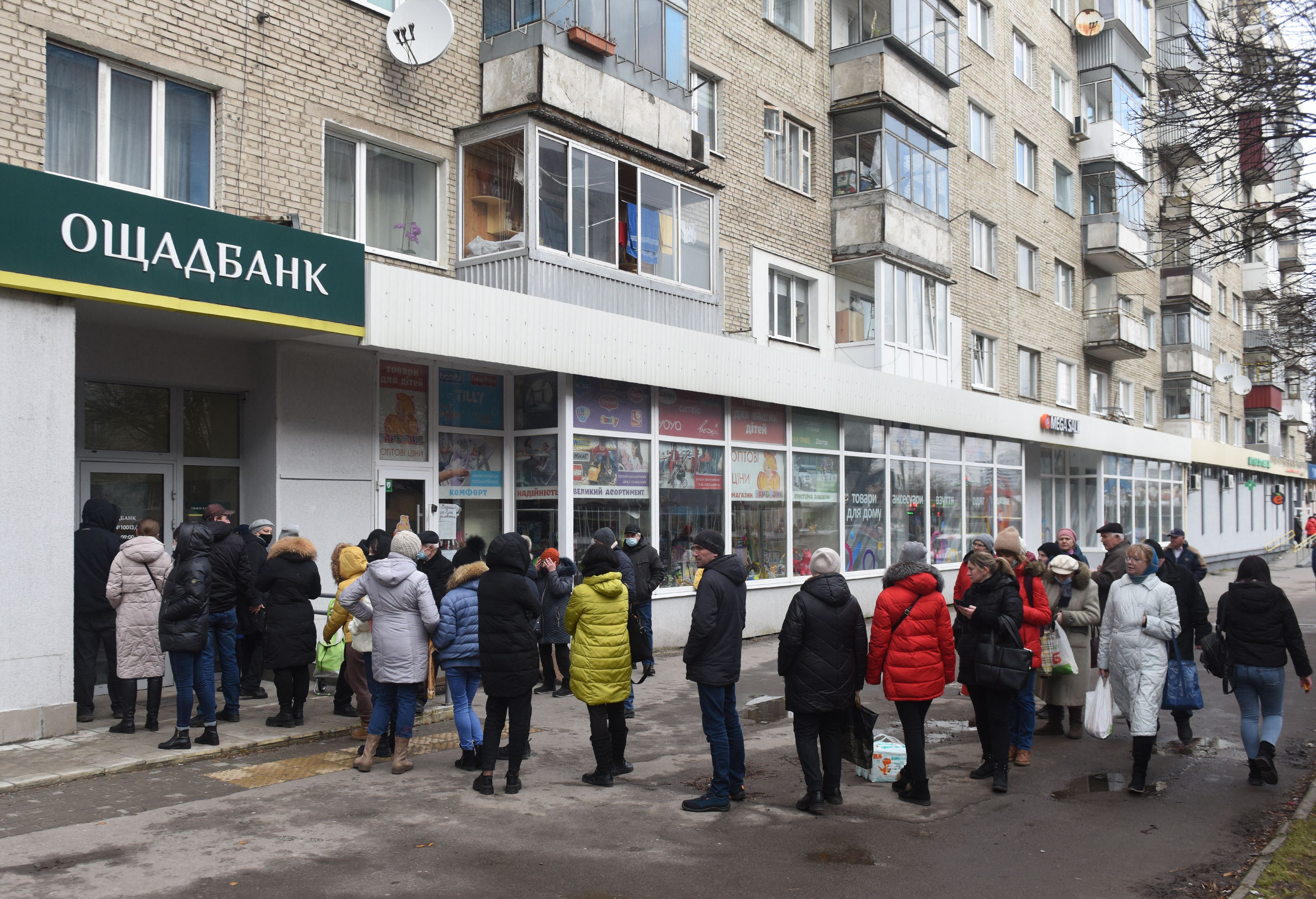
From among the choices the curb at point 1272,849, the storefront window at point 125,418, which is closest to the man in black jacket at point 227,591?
the storefront window at point 125,418

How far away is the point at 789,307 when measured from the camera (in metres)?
18.8

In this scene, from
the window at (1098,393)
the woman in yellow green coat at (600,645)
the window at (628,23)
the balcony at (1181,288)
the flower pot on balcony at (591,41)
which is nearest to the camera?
the woman in yellow green coat at (600,645)

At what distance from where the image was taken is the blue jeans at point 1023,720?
827cm

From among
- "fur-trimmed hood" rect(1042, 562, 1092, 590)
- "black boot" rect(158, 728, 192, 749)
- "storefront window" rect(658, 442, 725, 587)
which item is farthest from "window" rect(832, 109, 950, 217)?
"black boot" rect(158, 728, 192, 749)

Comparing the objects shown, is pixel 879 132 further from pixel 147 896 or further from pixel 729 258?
pixel 147 896

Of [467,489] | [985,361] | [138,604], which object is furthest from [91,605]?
[985,361]

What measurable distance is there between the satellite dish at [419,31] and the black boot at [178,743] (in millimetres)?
7597

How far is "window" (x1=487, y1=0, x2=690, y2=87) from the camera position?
13164mm

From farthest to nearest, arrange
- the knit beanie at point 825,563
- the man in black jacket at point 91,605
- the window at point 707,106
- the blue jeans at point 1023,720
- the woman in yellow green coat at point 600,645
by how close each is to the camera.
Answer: the window at point 707,106, the man in black jacket at point 91,605, the blue jeans at point 1023,720, the woman in yellow green coat at point 600,645, the knit beanie at point 825,563

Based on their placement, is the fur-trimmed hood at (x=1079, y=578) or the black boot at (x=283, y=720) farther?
the fur-trimmed hood at (x=1079, y=578)

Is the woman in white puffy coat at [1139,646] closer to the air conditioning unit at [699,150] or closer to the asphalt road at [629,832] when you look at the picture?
the asphalt road at [629,832]

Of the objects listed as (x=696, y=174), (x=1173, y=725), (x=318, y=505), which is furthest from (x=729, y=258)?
(x=1173, y=725)

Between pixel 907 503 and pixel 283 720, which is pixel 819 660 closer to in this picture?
pixel 283 720

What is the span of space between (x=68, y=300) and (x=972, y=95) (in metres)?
21.2
